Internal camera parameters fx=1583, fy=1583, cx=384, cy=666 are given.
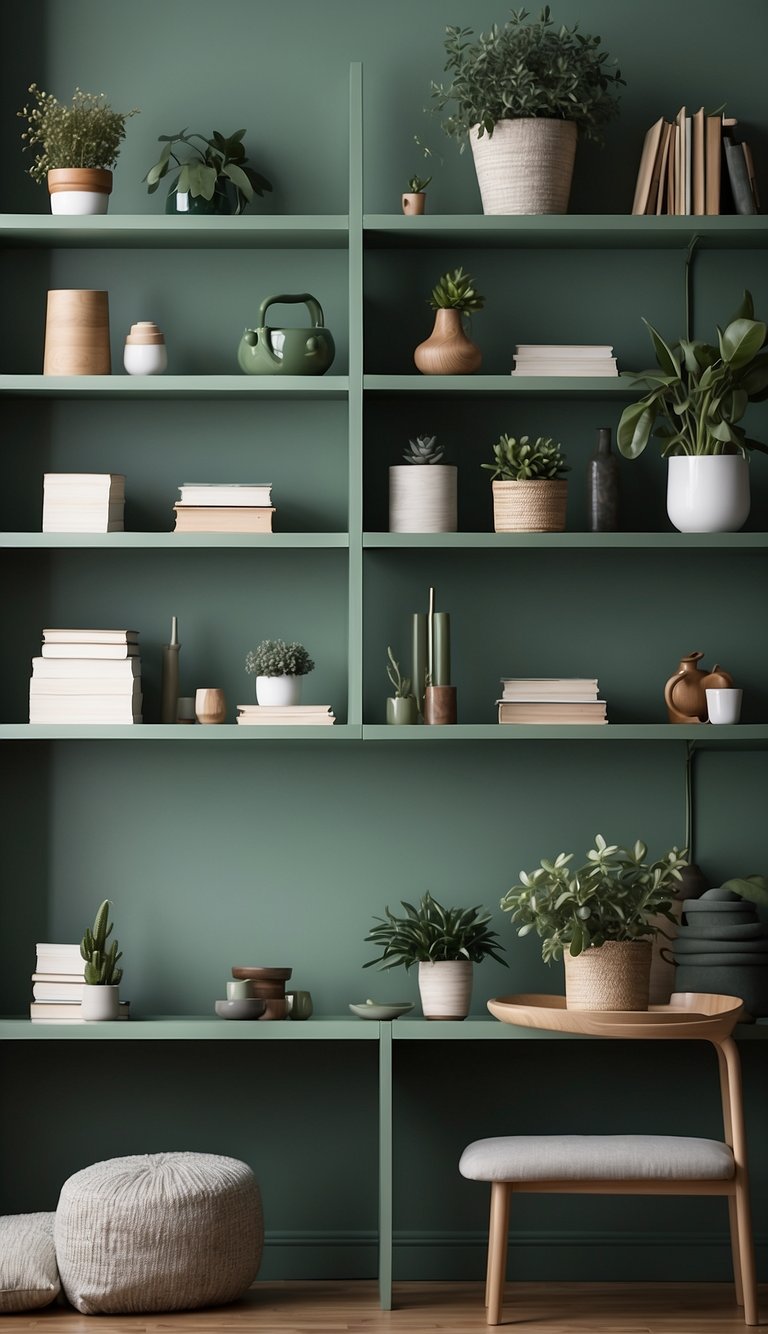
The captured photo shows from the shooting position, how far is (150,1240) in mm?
3441

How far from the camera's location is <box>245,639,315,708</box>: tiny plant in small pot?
387 cm

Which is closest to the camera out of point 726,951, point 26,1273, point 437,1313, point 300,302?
point 26,1273

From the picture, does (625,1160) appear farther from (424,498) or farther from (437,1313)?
(424,498)

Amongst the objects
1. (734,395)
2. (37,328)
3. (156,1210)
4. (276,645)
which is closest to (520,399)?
(734,395)

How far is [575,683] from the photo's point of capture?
3887mm

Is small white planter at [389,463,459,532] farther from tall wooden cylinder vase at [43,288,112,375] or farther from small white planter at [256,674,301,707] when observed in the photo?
tall wooden cylinder vase at [43,288,112,375]

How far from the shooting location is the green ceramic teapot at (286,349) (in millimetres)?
3896

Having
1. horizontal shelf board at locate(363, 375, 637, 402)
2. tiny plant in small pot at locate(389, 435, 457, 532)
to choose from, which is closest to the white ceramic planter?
horizontal shelf board at locate(363, 375, 637, 402)

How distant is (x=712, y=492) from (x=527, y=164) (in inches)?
36.2

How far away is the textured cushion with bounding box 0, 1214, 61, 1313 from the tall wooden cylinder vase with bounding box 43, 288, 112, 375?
6.76ft

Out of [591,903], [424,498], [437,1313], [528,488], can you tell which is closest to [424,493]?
[424,498]

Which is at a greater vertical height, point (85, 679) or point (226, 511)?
point (226, 511)

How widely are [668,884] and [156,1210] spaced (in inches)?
53.3

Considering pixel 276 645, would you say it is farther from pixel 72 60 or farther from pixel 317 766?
pixel 72 60
